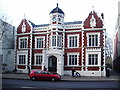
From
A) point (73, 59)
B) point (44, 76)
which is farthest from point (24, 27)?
point (44, 76)

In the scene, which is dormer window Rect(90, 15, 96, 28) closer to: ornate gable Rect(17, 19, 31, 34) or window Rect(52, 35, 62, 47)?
window Rect(52, 35, 62, 47)

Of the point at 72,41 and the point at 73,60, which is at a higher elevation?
the point at 72,41

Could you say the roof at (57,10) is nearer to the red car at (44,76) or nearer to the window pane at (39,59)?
the window pane at (39,59)

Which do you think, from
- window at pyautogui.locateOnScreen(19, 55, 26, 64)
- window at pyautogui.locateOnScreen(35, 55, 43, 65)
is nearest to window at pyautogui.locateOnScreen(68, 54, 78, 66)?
window at pyautogui.locateOnScreen(35, 55, 43, 65)

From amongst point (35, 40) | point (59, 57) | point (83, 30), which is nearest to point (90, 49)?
point (83, 30)

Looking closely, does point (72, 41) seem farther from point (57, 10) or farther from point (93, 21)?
point (57, 10)

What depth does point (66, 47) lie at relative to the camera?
3253 cm

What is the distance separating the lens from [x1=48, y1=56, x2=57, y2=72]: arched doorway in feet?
105

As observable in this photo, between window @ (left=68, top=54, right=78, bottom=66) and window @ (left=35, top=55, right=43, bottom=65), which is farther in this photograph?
window @ (left=35, top=55, right=43, bottom=65)

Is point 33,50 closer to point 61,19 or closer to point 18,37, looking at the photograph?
point 18,37

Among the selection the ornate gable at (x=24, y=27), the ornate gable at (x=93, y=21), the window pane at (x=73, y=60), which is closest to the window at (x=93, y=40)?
the ornate gable at (x=93, y=21)

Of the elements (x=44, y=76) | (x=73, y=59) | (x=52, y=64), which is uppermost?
(x=73, y=59)

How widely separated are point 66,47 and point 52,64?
13.5ft

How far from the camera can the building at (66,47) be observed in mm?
30547
